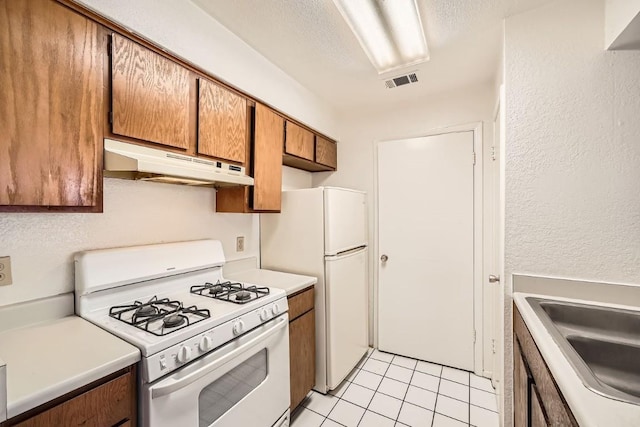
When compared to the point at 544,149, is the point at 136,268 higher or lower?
lower

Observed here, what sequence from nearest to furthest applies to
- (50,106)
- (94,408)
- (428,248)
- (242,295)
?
1. (94,408)
2. (50,106)
3. (242,295)
4. (428,248)

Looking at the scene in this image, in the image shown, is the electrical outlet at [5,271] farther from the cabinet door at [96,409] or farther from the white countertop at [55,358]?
the cabinet door at [96,409]

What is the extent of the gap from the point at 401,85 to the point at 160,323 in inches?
88.9

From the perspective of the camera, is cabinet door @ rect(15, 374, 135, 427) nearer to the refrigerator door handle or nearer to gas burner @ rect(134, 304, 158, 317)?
gas burner @ rect(134, 304, 158, 317)

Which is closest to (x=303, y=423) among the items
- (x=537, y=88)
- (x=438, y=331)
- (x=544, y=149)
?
(x=438, y=331)

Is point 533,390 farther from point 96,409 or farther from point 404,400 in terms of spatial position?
point 96,409

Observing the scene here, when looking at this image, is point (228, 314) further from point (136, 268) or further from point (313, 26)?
point (313, 26)

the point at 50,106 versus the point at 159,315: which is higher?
the point at 50,106

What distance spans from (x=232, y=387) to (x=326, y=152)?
2045 millimetres

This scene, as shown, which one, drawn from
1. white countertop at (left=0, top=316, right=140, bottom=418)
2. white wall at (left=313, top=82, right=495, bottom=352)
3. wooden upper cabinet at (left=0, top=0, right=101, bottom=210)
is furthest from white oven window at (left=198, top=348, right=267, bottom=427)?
white wall at (left=313, top=82, right=495, bottom=352)

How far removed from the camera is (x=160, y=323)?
114cm

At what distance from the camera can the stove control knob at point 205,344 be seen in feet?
3.60

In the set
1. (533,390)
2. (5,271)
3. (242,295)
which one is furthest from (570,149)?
(5,271)

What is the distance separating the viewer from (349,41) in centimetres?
169
